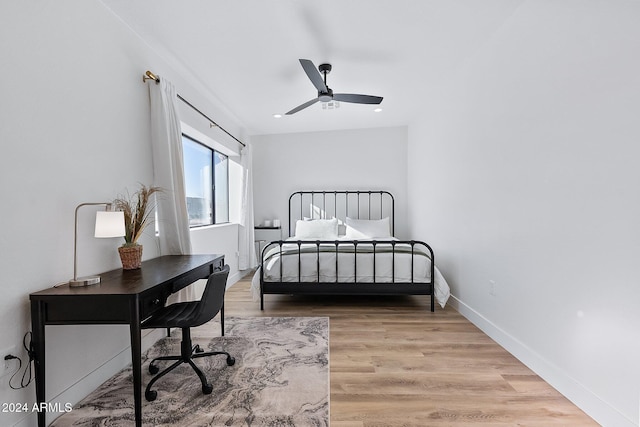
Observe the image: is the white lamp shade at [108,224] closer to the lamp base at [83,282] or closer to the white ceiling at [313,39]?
the lamp base at [83,282]

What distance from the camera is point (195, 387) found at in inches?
80.9

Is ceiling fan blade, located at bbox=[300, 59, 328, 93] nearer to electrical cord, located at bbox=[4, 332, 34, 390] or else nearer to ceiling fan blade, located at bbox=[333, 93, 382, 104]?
ceiling fan blade, located at bbox=[333, 93, 382, 104]

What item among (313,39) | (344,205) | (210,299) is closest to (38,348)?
(210,299)

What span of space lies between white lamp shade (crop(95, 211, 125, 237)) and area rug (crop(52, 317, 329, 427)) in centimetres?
99

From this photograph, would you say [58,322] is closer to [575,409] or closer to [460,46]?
[575,409]

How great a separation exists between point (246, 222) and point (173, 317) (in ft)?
10.3

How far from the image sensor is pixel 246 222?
5.10 meters

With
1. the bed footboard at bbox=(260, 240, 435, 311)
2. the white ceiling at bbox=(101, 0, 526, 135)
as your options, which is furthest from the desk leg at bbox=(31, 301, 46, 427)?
the bed footboard at bbox=(260, 240, 435, 311)

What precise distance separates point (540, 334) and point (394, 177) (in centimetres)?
380

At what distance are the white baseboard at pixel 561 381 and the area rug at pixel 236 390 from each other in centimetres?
139

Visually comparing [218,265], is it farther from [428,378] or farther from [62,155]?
[428,378]

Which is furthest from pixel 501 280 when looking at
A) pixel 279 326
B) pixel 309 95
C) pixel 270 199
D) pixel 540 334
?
pixel 270 199

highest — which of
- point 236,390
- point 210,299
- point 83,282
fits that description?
point 83,282

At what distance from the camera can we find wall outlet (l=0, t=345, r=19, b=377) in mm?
1492
